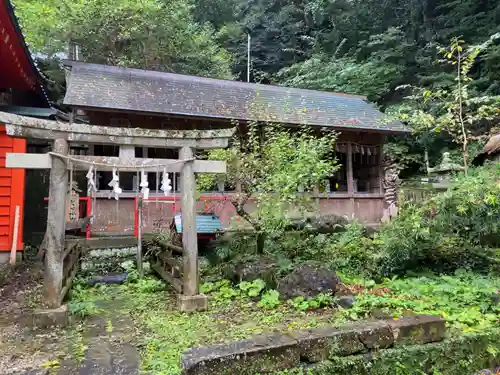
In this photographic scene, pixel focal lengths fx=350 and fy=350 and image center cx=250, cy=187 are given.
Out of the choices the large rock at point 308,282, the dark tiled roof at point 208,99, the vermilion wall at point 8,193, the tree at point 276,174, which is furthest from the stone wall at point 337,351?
the vermilion wall at point 8,193

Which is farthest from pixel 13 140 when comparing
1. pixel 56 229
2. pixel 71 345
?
pixel 71 345

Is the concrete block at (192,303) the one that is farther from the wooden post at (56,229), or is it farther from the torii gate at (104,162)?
the wooden post at (56,229)

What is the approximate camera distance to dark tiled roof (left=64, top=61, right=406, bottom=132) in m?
10.1

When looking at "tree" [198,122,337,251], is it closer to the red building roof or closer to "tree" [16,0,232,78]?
the red building roof

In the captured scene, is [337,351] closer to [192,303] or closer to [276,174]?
[192,303]

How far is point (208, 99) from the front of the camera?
1214 centimetres

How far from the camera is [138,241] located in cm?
766

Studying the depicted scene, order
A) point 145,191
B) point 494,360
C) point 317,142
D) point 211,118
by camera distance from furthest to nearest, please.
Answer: point 211,118, point 317,142, point 145,191, point 494,360

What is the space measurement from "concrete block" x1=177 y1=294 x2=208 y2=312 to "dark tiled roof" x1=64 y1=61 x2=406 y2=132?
528cm

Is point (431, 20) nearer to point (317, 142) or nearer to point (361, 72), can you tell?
point (361, 72)

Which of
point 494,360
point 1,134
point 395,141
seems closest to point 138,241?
point 1,134

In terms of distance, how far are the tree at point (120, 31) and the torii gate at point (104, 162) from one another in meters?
13.0

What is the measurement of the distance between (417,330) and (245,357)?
1958mm

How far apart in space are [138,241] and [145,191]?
282cm
